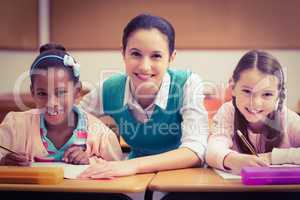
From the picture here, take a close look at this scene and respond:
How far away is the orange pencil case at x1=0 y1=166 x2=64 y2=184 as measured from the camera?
1.42 metres

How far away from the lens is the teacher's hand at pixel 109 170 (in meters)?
1.53

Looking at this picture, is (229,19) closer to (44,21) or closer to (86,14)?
(86,14)

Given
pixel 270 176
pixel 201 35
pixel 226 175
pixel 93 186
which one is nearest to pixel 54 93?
pixel 93 186

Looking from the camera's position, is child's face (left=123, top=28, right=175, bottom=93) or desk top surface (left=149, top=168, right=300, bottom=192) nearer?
desk top surface (left=149, top=168, right=300, bottom=192)

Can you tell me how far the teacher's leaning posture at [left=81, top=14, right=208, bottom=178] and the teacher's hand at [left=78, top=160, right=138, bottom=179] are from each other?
100 mm

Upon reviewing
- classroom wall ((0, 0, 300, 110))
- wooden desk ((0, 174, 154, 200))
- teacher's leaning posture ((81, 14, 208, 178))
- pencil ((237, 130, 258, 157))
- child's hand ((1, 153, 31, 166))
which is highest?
classroom wall ((0, 0, 300, 110))

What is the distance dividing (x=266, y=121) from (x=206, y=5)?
51 cm

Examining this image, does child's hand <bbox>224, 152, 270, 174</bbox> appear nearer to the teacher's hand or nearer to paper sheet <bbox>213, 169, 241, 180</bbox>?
paper sheet <bbox>213, 169, 241, 180</bbox>

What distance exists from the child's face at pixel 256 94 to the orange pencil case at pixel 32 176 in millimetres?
745

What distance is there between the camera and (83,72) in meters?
1.77

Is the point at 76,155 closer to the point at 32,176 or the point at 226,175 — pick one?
the point at 32,176

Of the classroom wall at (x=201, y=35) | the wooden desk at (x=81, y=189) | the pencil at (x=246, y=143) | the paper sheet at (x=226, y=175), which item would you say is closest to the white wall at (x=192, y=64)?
the classroom wall at (x=201, y=35)

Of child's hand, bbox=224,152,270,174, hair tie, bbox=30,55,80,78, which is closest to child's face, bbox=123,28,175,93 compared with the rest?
hair tie, bbox=30,55,80,78

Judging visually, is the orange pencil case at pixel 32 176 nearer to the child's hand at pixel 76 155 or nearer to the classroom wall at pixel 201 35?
the child's hand at pixel 76 155
